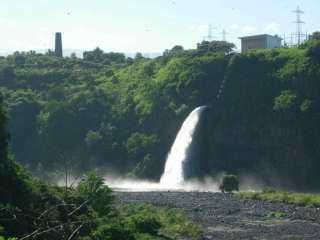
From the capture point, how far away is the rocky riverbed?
5556 cm

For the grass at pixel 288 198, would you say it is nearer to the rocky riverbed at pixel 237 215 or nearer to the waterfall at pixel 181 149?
the rocky riverbed at pixel 237 215

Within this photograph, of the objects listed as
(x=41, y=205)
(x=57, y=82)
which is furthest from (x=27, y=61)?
(x=41, y=205)

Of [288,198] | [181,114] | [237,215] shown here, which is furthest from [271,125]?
[237,215]

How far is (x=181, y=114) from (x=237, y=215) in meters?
52.5

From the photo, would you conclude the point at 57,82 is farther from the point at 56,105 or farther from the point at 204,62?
the point at 204,62

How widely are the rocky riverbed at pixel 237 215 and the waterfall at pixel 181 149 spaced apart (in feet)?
71.2

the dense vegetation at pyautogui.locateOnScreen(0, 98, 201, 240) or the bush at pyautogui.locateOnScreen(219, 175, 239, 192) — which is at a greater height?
the dense vegetation at pyautogui.locateOnScreen(0, 98, 201, 240)

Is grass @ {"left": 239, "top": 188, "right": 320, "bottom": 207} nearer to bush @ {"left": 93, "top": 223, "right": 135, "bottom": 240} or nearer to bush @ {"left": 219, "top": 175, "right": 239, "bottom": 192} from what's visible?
bush @ {"left": 219, "top": 175, "right": 239, "bottom": 192}

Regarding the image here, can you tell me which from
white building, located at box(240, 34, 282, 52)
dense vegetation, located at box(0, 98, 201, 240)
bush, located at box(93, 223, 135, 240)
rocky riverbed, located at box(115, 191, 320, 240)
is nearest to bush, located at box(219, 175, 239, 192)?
rocky riverbed, located at box(115, 191, 320, 240)

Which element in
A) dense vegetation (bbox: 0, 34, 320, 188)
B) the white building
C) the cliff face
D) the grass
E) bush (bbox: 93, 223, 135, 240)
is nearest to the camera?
bush (bbox: 93, 223, 135, 240)

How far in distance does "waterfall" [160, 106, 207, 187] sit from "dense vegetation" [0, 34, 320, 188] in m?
2.26

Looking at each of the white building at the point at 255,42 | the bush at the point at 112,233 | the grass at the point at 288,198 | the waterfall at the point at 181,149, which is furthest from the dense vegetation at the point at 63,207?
the white building at the point at 255,42

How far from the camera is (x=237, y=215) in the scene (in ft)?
220

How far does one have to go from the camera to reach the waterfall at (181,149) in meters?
111
